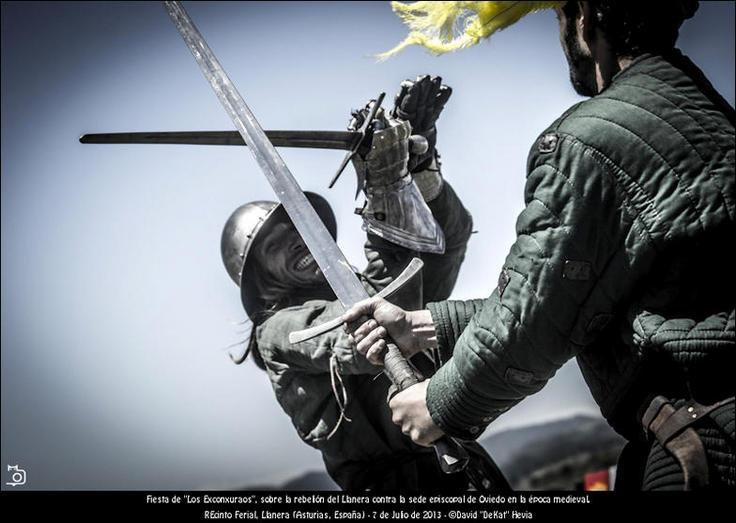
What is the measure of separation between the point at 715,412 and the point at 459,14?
1.12 meters

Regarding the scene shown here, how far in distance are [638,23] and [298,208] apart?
46.6 inches

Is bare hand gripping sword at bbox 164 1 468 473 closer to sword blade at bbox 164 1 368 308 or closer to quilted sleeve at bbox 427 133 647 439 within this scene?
sword blade at bbox 164 1 368 308

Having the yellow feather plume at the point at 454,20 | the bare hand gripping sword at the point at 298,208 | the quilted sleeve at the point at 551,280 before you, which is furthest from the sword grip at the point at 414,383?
the yellow feather plume at the point at 454,20

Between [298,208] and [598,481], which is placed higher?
[298,208]

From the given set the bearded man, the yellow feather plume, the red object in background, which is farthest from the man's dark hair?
the red object in background

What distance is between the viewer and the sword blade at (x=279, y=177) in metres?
2.78

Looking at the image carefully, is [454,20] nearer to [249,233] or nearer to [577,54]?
[577,54]

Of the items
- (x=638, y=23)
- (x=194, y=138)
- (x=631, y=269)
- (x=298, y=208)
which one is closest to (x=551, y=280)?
(x=631, y=269)

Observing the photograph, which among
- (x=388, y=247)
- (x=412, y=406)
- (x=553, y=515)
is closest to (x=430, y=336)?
(x=412, y=406)

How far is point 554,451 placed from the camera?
713cm

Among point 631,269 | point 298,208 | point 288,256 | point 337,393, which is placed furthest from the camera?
point 288,256

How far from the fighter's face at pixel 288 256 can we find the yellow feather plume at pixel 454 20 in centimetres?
179

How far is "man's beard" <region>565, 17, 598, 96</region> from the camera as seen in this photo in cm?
237

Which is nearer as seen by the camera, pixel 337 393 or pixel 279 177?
pixel 279 177
